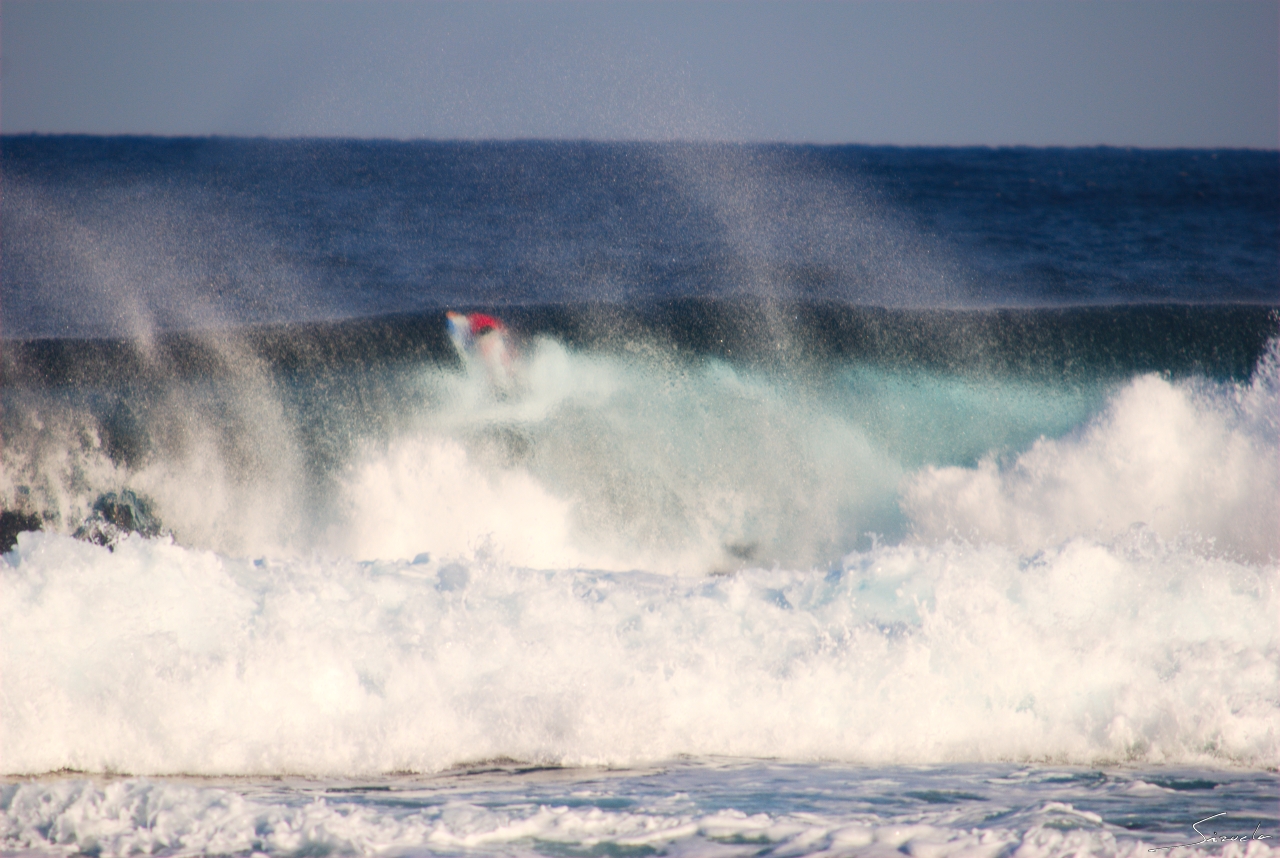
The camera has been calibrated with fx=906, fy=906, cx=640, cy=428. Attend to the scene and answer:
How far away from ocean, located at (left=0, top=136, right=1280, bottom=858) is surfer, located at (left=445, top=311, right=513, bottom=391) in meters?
0.07

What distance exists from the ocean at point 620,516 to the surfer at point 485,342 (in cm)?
7

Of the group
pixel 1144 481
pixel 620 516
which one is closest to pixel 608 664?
pixel 620 516

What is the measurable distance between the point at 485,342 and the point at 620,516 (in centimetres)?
242

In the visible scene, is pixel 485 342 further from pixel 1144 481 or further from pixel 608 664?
pixel 1144 481

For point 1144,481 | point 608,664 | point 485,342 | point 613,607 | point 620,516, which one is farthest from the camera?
point 485,342

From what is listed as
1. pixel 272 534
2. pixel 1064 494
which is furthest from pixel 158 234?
pixel 1064 494

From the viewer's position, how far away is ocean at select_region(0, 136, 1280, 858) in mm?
4043

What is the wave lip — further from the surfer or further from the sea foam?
the surfer

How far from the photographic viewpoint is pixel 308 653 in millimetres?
4566

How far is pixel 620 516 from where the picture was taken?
7820 mm

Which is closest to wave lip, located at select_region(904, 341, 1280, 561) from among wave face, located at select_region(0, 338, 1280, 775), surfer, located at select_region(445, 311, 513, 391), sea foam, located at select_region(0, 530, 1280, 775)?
wave face, located at select_region(0, 338, 1280, 775)

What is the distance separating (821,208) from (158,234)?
28.2 feet

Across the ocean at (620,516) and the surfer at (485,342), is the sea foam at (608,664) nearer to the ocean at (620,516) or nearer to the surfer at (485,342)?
the ocean at (620,516)

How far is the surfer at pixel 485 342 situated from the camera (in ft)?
28.4
